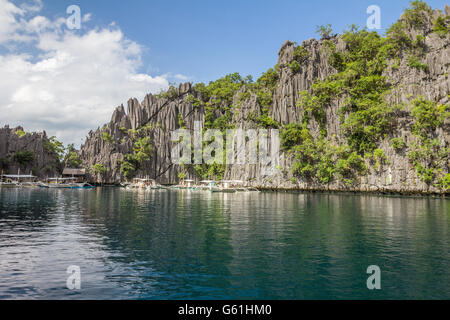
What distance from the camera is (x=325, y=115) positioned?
304ft

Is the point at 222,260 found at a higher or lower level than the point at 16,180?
lower

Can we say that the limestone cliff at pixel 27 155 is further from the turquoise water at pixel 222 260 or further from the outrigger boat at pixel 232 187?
the turquoise water at pixel 222 260

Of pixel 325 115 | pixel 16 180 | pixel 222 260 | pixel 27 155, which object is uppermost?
pixel 325 115

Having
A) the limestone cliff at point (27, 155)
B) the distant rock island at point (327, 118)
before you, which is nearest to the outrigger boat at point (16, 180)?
the limestone cliff at point (27, 155)

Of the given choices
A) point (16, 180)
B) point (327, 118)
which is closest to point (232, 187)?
point (327, 118)

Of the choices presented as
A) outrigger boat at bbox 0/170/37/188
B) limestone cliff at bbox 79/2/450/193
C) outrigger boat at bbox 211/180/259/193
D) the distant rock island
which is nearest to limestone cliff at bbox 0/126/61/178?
the distant rock island

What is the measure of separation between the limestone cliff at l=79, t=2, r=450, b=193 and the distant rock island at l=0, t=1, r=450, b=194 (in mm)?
267

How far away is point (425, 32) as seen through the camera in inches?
3246

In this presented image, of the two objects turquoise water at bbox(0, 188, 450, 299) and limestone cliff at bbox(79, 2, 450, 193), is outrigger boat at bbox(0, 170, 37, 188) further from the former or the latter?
turquoise water at bbox(0, 188, 450, 299)

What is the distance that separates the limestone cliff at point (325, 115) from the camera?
71875 mm

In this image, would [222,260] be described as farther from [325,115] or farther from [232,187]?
[325,115]

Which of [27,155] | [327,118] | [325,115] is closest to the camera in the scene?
[327,118]

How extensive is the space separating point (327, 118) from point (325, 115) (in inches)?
72.2
